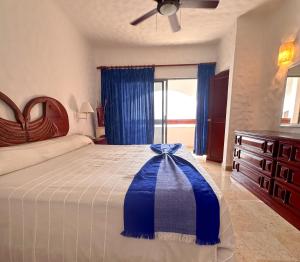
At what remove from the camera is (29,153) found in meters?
1.53

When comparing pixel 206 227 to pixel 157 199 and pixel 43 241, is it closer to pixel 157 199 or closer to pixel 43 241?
pixel 157 199

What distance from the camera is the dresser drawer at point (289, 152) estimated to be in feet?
5.21

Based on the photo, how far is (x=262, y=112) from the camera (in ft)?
9.83

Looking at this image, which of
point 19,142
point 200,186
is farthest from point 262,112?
point 19,142

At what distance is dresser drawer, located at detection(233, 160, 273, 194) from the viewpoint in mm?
1962

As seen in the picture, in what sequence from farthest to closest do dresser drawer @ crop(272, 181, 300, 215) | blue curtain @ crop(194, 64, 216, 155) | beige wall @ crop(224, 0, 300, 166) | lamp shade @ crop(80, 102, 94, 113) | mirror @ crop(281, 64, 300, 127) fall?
blue curtain @ crop(194, 64, 216, 155) < lamp shade @ crop(80, 102, 94, 113) < beige wall @ crop(224, 0, 300, 166) < mirror @ crop(281, 64, 300, 127) < dresser drawer @ crop(272, 181, 300, 215)

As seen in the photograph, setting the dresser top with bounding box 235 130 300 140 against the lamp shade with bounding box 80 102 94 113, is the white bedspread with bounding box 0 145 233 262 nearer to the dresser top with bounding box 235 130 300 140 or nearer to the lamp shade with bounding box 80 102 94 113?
the dresser top with bounding box 235 130 300 140

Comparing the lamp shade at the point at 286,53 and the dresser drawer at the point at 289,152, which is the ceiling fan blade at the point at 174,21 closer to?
the lamp shade at the point at 286,53

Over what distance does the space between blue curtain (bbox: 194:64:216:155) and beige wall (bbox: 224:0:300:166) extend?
3.34ft

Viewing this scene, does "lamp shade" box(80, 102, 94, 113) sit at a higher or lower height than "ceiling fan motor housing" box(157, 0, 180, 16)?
lower

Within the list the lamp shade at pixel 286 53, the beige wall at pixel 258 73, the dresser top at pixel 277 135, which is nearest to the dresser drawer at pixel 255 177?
the dresser top at pixel 277 135

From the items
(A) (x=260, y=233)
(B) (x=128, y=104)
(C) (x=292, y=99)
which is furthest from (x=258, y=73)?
(B) (x=128, y=104)

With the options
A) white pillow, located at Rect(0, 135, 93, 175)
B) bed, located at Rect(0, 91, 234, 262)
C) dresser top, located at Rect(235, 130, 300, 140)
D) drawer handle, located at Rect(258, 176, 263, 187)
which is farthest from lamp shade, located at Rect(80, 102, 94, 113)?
drawer handle, located at Rect(258, 176, 263, 187)

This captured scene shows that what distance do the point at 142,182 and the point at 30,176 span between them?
0.83m
